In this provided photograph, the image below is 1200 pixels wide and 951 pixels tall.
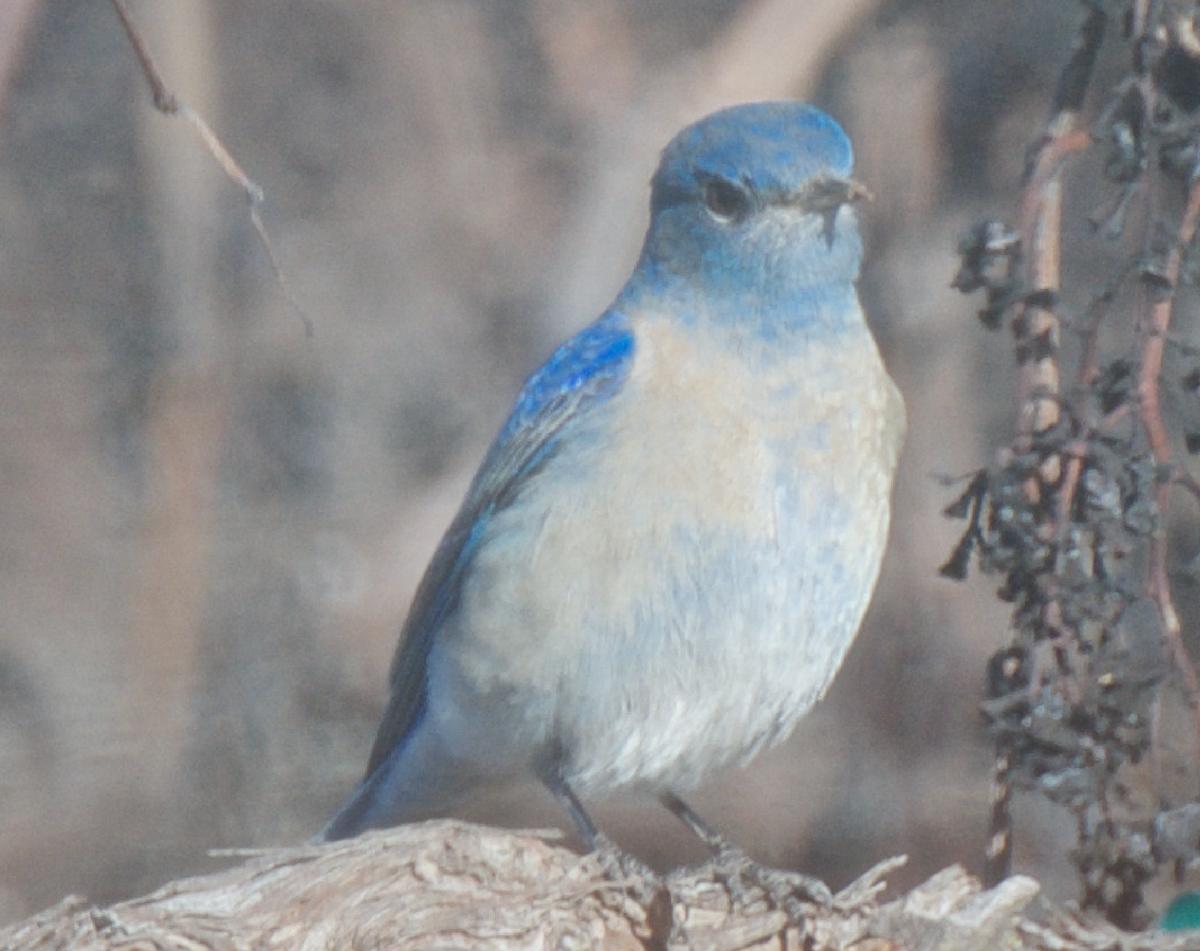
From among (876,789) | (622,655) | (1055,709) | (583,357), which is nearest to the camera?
(1055,709)

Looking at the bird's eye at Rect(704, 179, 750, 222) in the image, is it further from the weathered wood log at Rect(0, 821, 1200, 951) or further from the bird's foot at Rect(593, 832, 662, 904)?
the weathered wood log at Rect(0, 821, 1200, 951)

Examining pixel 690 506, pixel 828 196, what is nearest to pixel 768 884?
pixel 690 506

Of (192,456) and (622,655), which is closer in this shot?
(622,655)

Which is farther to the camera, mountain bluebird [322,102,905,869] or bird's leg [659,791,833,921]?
mountain bluebird [322,102,905,869]

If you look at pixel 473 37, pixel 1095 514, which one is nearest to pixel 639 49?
pixel 473 37

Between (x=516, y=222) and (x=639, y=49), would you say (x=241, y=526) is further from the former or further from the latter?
(x=639, y=49)

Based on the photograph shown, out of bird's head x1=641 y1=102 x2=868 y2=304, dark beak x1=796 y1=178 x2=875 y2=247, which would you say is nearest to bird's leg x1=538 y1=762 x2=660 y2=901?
bird's head x1=641 y1=102 x2=868 y2=304

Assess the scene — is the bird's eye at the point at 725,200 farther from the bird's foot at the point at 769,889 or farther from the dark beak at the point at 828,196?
the bird's foot at the point at 769,889
